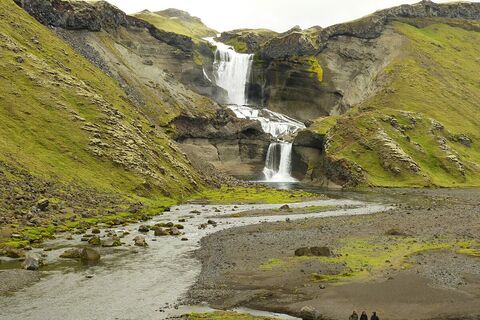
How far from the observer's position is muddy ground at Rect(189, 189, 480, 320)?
29.8m

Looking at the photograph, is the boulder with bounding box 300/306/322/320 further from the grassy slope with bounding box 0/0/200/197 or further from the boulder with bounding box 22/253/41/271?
the grassy slope with bounding box 0/0/200/197

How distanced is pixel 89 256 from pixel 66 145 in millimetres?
47991

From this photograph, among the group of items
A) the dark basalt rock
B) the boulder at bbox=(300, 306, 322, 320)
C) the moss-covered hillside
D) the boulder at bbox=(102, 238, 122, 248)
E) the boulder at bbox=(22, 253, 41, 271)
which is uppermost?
the dark basalt rock

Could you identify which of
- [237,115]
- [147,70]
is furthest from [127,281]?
[237,115]

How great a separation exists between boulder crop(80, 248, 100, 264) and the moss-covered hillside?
45.2 ft

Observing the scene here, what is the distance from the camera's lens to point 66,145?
85750mm

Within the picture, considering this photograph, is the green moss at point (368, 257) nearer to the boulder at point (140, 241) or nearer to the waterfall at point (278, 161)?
the boulder at point (140, 241)

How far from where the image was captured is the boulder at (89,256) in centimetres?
4225

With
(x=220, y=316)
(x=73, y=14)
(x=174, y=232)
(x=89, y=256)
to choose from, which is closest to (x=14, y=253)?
(x=89, y=256)

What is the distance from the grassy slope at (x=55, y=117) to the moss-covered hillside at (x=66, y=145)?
177 mm

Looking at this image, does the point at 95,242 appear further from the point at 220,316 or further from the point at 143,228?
the point at 220,316

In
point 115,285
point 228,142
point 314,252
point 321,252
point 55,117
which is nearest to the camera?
point 115,285

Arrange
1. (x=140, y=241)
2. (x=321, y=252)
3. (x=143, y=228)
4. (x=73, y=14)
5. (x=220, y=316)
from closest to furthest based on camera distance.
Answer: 1. (x=220, y=316)
2. (x=321, y=252)
3. (x=140, y=241)
4. (x=143, y=228)
5. (x=73, y=14)

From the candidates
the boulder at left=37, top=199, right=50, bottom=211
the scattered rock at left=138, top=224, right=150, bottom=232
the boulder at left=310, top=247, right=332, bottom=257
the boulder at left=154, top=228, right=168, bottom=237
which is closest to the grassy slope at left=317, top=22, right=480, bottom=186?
the scattered rock at left=138, top=224, right=150, bottom=232
